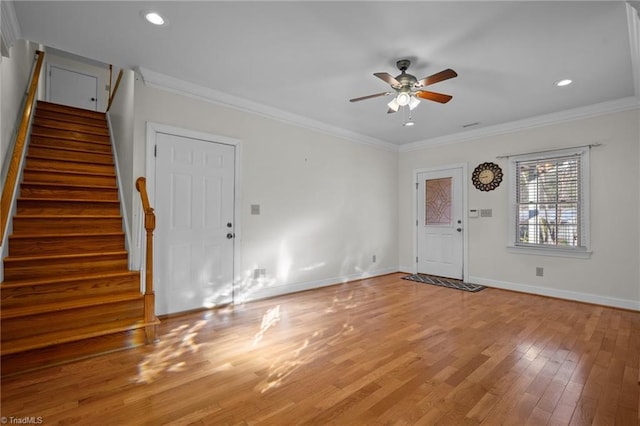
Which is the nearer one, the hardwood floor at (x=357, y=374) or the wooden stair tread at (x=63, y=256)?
the hardwood floor at (x=357, y=374)

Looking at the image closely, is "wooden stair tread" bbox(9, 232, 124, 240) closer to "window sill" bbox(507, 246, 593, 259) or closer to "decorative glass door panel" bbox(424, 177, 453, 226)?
"decorative glass door panel" bbox(424, 177, 453, 226)

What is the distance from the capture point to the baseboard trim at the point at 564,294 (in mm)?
3879

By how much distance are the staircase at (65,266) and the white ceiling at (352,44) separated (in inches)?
64.1

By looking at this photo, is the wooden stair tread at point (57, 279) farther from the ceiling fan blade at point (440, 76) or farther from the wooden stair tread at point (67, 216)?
the ceiling fan blade at point (440, 76)

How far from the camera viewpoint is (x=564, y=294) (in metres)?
4.32

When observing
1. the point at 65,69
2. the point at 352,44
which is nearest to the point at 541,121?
the point at 352,44

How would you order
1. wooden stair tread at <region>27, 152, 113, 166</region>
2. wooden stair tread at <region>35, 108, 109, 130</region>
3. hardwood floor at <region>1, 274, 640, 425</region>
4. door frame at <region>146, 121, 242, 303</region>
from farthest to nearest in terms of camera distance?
wooden stair tread at <region>35, 108, 109, 130</region>
wooden stair tread at <region>27, 152, 113, 166</region>
door frame at <region>146, 121, 242, 303</region>
hardwood floor at <region>1, 274, 640, 425</region>

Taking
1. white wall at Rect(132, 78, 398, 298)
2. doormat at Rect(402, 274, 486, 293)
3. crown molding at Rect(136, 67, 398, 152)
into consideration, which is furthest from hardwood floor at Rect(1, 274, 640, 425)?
crown molding at Rect(136, 67, 398, 152)

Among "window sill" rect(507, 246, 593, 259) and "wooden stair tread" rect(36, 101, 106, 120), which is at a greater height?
"wooden stair tread" rect(36, 101, 106, 120)

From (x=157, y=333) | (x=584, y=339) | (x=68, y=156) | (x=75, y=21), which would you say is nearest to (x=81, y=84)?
(x=68, y=156)

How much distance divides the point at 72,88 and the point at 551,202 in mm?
8966

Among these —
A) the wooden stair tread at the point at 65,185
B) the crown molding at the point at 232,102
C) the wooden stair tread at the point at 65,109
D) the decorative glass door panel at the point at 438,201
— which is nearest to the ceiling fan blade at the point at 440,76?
the crown molding at the point at 232,102

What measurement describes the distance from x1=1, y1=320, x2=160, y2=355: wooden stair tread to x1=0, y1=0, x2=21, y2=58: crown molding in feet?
7.61

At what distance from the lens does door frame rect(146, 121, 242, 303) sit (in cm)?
337
